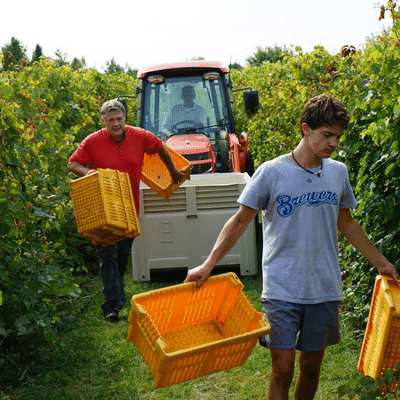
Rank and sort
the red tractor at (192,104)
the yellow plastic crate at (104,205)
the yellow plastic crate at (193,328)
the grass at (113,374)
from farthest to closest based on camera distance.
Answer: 1. the red tractor at (192,104)
2. the yellow plastic crate at (104,205)
3. the grass at (113,374)
4. the yellow plastic crate at (193,328)

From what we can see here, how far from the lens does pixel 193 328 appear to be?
135 inches

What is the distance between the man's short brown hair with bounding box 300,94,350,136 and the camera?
2.94 metres

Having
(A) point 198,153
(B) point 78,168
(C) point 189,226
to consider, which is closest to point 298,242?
(B) point 78,168

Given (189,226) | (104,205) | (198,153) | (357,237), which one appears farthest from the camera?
(198,153)

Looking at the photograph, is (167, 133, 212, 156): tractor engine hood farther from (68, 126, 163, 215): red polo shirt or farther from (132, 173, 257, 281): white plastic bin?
(68, 126, 163, 215): red polo shirt

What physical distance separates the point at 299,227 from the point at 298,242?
73 millimetres

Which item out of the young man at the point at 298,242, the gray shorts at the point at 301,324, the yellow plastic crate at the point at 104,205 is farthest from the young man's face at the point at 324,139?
the yellow plastic crate at the point at 104,205

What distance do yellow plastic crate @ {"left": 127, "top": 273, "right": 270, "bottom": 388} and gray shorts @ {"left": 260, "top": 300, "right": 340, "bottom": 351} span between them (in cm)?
11

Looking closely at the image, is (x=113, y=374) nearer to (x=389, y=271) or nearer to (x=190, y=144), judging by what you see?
(x=389, y=271)

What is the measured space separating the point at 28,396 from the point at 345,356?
2.27 m

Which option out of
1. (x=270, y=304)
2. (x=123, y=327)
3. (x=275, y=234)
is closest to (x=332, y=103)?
(x=275, y=234)

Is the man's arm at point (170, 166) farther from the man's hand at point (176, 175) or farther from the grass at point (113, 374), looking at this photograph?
the grass at point (113, 374)

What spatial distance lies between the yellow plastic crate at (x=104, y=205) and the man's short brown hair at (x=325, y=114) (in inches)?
93.5

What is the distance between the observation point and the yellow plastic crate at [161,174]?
6513mm
